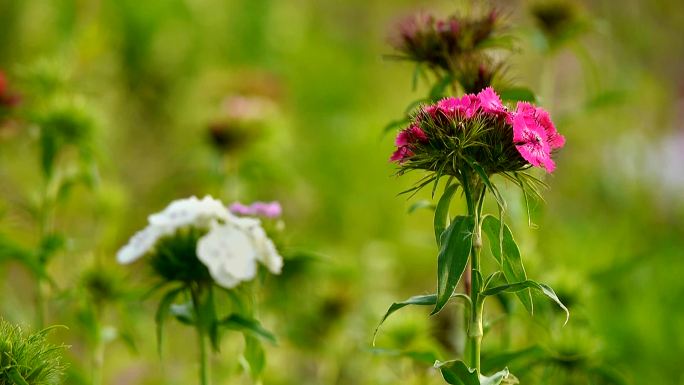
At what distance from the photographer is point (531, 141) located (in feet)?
2.88

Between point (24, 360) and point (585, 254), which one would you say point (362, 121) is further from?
point (24, 360)

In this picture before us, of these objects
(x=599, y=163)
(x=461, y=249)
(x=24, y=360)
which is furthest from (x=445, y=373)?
(x=599, y=163)

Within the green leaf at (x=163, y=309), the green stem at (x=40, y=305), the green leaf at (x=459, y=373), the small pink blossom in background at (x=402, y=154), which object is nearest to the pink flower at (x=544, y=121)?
the small pink blossom in background at (x=402, y=154)

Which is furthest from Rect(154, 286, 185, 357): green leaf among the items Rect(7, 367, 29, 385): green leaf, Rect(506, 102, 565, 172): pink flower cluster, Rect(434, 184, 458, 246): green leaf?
Rect(506, 102, 565, 172): pink flower cluster

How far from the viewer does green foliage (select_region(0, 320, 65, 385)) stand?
2.97 feet

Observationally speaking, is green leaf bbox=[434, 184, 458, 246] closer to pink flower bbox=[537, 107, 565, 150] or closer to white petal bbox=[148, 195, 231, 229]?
pink flower bbox=[537, 107, 565, 150]

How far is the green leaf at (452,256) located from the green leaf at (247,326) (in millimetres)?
331

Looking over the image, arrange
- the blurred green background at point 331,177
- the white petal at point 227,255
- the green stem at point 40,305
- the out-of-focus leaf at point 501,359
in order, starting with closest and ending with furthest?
the white petal at point 227,255 → the out-of-focus leaf at point 501,359 → the green stem at point 40,305 → the blurred green background at point 331,177

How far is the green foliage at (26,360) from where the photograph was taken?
91 cm

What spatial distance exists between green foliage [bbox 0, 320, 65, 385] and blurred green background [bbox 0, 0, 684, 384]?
290 mm

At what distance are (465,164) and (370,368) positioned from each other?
1.11m

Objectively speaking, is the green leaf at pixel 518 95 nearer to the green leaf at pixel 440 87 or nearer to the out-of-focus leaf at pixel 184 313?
the green leaf at pixel 440 87

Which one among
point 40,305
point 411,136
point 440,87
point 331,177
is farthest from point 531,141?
point 331,177

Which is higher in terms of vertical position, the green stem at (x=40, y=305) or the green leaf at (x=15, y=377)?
the green stem at (x=40, y=305)
